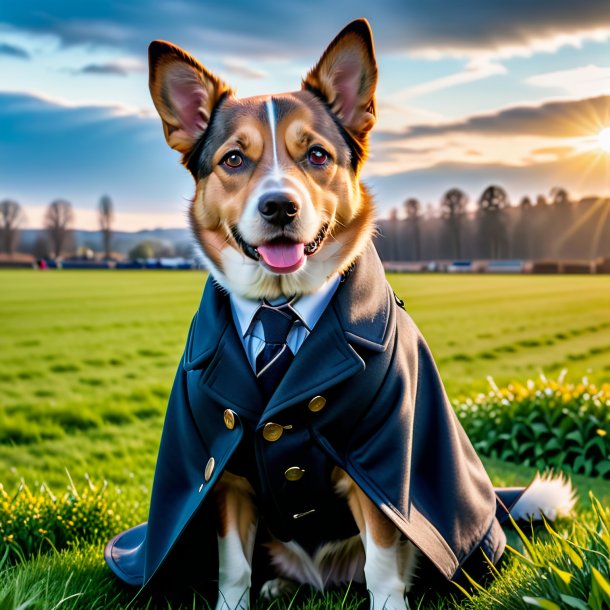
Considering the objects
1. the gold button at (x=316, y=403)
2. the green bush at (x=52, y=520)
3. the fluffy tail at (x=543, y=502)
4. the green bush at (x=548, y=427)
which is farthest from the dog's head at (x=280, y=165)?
the green bush at (x=548, y=427)

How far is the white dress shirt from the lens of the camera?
3.12 metres

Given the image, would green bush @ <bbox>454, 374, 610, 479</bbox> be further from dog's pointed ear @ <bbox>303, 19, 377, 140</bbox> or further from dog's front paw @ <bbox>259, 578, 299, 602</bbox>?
dog's pointed ear @ <bbox>303, 19, 377, 140</bbox>

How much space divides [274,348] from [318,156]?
89cm

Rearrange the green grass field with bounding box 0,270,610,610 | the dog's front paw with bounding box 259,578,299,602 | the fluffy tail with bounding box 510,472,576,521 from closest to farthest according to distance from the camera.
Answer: the dog's front paw with bounding box 259,578,299,602, the fluffy tail with bounding box 510,472,576,521, the green grass field with bounding box 0,270,610,610

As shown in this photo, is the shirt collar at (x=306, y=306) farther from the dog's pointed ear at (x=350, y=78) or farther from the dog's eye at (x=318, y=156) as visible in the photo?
the dog's pointed ear at (x=350, y=78)

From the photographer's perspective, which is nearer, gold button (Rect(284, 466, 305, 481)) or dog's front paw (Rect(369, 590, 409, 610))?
gold button (Rect(284, 466, 305, 481))

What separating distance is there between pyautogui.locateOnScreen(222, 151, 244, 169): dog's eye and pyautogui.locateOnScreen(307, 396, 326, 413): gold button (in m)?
1.10

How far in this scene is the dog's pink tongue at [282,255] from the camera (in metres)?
3.08

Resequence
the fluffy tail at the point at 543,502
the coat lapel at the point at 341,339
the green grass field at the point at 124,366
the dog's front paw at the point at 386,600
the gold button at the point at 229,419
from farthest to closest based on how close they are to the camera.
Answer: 1. the green grass field at the point at 124,366
2. the fluffy tail at the point at 543,502
3. the dog's front paw at the point at 386,600
4. the gold button at the point at 229,419
5. the coat lapel at the point at 341,339

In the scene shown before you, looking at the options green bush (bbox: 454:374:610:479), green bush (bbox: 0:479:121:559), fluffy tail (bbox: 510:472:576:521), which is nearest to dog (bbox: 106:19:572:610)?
fluffy tail (bbox: 510:472:576:521)

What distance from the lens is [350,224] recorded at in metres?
3.25

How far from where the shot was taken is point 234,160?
323cm

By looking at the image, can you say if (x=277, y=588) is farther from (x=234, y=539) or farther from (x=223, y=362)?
(x=223, y=362)

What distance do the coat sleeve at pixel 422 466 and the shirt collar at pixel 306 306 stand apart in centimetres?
36
